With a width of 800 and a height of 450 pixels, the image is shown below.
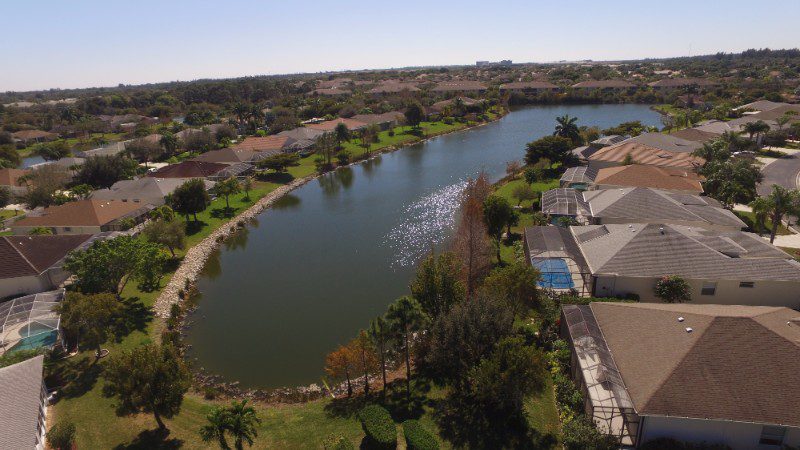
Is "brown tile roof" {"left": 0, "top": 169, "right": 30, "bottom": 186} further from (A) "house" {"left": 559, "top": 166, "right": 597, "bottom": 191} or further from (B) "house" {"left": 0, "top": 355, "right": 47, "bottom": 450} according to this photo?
(A) "house" {"left": 559, "top": 166, "right": 597, "bottom": 191}

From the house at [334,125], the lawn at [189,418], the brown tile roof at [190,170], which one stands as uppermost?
the house at [334,125]

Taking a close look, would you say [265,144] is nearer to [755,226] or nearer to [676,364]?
[755,226]

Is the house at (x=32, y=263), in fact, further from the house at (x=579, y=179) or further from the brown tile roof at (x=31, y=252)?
the house at (x=579, y=179)

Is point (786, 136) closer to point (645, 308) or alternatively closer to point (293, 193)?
point (645, 308)

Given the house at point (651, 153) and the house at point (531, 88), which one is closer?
the house at point (651, 153)

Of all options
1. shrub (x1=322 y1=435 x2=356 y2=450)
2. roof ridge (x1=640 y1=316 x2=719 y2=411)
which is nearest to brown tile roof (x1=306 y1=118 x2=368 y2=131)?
shrub (x1=322 y1=435 x2=356 y2=450)

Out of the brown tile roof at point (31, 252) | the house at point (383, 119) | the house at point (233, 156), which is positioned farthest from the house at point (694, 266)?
the house at point (383, 119)

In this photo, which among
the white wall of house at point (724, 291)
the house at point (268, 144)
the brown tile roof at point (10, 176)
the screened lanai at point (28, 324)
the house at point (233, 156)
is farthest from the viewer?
the house at point (268, 144)
